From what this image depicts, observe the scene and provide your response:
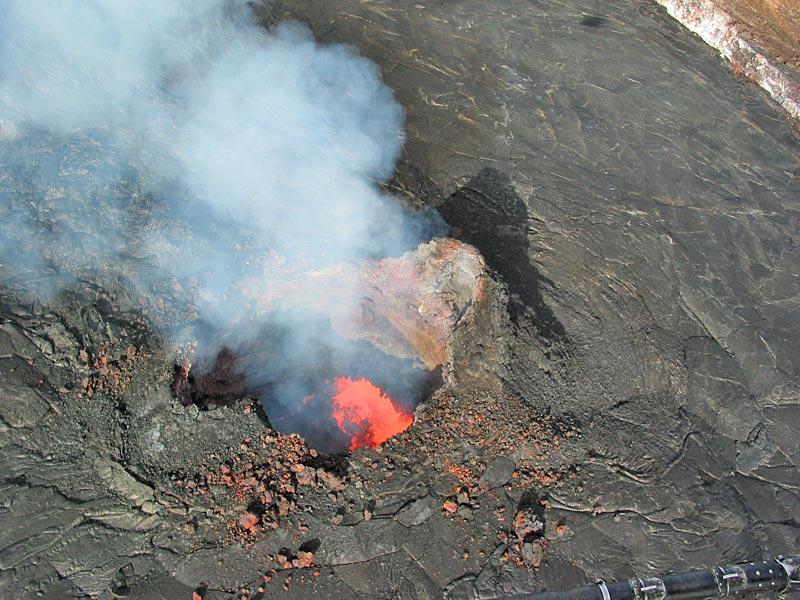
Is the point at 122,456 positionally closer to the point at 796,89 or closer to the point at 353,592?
the point at 353,592

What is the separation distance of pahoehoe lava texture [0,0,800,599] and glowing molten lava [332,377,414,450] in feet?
5.52

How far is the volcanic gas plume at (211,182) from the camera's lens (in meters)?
6.64

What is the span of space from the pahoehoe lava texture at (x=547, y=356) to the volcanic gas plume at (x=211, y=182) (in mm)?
335

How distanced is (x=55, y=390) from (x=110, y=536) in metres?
1.35

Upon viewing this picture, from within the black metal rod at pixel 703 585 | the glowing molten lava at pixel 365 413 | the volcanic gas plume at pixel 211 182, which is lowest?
the glowing molten lava at pixel 365 413

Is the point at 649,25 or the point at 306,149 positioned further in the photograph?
the point at 649,25

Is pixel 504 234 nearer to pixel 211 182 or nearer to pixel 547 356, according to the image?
pixel 547 356

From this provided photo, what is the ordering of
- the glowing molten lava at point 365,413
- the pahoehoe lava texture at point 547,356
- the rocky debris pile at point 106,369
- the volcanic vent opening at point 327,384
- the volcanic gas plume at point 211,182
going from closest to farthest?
the pahoehoe lava texture at point 547,356, the rocky debris pile at point 106,369, the volcanic gas plume at point 211,182, the volcanic vent opening at point 327,384, the glowing molten lava at point 365,413

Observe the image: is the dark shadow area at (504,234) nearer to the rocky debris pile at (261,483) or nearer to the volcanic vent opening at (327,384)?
the volcanic vent opening at (327,384)

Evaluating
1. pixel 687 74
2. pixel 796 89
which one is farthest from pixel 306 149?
pixel 796 89

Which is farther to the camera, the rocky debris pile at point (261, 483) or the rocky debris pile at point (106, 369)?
the rocky debris pile at point (106, 369)

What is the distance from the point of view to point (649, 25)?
41.2 ft

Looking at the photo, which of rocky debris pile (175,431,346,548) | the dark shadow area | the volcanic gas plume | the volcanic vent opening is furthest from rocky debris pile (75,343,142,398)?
the dark shadow area

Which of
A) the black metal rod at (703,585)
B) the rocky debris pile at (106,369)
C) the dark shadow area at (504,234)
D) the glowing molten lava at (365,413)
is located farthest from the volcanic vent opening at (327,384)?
the black metal rod at (703,585)
